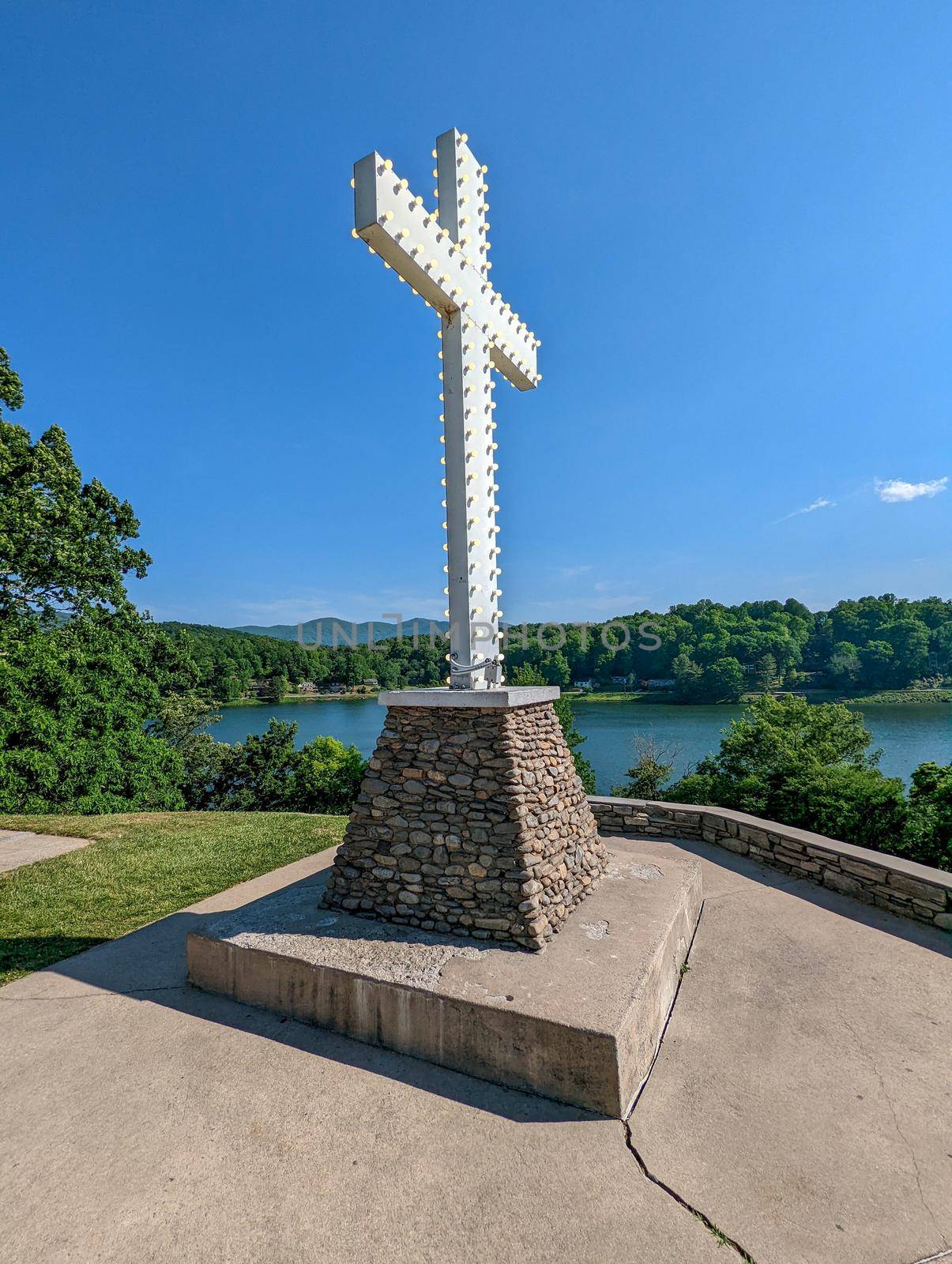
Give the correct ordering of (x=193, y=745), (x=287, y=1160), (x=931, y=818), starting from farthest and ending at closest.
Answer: (x=193, y=745) < (x=931, y=818) < (x=287, y=1160)

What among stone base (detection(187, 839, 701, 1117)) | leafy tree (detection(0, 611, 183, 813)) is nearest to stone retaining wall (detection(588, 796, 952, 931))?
stone base (detection(187, 839, 701, 1117))

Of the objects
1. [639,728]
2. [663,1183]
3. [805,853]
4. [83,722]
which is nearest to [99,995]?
[663,1183]

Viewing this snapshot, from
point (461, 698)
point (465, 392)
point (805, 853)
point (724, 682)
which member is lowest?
point (805, 853)

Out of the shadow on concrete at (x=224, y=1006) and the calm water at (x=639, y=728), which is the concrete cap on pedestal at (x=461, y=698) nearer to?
the shadow on concrete at (x=224, y=1006)

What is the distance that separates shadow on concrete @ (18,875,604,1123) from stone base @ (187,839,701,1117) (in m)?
0.06

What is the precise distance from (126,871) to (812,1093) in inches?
263

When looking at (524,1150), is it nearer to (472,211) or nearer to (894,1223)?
(894,1223)

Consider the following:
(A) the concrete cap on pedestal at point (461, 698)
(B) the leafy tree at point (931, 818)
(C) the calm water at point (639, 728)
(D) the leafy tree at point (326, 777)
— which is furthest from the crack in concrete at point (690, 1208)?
(C) the calm water at point (639, 728)

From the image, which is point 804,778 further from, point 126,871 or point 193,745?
point 193,745

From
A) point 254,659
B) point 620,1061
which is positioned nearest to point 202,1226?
point 620,1061

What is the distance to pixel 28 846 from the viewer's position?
7.26 m

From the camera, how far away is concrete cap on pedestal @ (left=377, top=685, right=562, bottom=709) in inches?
146

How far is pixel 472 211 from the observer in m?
4.20

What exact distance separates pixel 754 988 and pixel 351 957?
8.36ft
